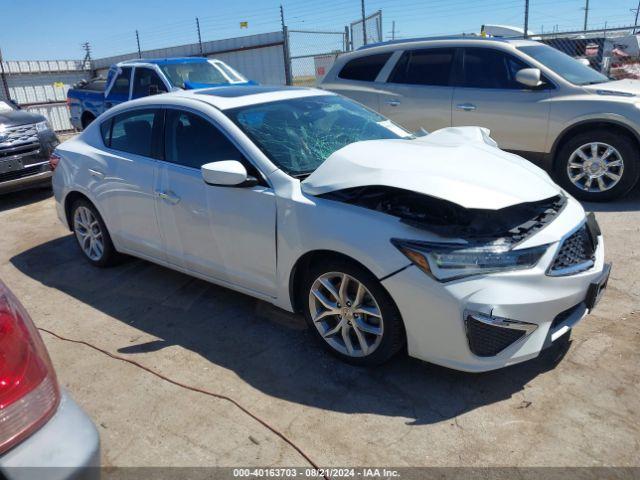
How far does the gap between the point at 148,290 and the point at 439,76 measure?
461 cm

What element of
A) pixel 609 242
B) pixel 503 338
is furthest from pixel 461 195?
pixel 609 242

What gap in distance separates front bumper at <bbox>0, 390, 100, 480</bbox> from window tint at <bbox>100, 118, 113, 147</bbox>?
322 centimetres

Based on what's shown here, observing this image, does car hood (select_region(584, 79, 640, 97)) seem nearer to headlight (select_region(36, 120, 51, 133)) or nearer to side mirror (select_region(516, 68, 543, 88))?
side mirror (select_region(516, 68, 543, 88))

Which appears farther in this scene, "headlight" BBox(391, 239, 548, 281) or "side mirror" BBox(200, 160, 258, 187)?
"side mirror" BBox(200, 160, 258, 187)

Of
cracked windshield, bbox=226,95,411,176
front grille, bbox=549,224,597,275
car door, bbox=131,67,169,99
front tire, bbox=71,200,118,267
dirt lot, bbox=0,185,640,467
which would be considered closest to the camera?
dirt lot, bbox=0,185,640,467

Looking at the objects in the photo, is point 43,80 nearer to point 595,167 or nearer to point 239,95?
point 239,95

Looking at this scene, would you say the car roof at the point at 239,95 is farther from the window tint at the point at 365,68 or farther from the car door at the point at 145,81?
the car door at the point at 145,81

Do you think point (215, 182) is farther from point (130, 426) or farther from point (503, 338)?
point (503, 338)

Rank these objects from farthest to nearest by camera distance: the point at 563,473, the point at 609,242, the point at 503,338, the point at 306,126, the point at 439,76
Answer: the point at 439,76 → the point at 609,242 → the point at 306,126 → the point at 503,338 → the point at 563,473

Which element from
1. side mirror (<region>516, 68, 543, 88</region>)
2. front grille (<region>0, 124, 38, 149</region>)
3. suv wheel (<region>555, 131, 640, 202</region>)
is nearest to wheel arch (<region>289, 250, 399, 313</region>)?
suv wheel (<region>555, 131, 640, 202</region>)

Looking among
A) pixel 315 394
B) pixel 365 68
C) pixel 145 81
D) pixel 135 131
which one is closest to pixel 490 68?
pixel 365 68

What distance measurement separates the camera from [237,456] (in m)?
2.52

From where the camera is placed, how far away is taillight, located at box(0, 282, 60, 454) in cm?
162

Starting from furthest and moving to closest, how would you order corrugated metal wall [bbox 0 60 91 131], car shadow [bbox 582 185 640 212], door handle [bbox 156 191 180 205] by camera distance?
corrugated metal wall [bbox 0 60 91 131] < car shadow [bbox 582 185 640 212] < door handle [bbox 156 191 180 205]
